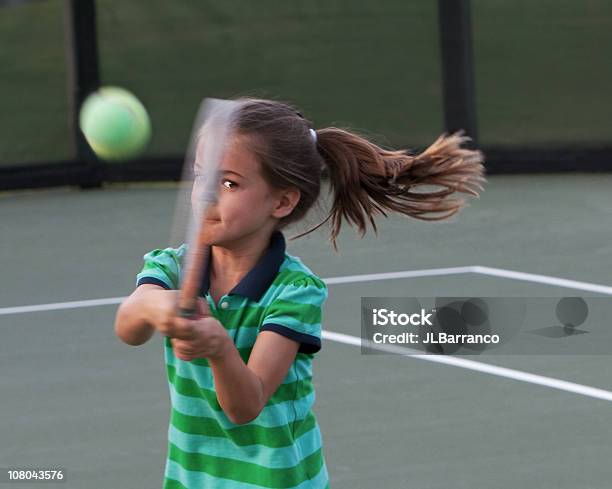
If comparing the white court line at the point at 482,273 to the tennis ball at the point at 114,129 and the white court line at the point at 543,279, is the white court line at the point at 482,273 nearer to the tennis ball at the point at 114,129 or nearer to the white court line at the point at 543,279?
the white court line at the point at 543,279

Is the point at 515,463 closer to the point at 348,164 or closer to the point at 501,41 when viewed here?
the point at 348,164

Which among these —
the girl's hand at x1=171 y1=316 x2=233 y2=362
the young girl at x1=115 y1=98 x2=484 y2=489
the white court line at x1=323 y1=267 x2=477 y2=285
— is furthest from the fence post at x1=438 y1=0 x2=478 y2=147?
the girl's hand at x1=171 y1=316 x2=233 y2=362

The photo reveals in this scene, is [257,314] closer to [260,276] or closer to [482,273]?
[260,276]

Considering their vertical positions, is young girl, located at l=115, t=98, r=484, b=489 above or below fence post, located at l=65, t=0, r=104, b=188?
below

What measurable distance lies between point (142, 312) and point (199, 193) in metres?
0.25

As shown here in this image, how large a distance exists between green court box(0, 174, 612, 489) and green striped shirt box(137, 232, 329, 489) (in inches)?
69.7

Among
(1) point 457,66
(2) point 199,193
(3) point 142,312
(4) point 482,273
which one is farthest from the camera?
(1) point 457,66

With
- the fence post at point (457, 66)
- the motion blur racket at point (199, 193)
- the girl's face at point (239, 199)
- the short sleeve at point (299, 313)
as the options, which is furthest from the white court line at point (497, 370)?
the fence post at point (457, 66)

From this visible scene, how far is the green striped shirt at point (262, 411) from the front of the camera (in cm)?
249

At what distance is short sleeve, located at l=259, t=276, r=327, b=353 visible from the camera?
95.4 inches

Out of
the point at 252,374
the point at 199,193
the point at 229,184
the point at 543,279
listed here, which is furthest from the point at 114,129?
the point at 543,279

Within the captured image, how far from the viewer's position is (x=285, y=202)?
2543mm

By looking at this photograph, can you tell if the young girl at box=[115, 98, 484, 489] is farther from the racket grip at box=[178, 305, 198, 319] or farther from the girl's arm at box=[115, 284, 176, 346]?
the racket grip at box=[178, 305, 198, 319]

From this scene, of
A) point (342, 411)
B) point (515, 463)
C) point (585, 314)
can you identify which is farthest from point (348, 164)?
point (585, 314)
